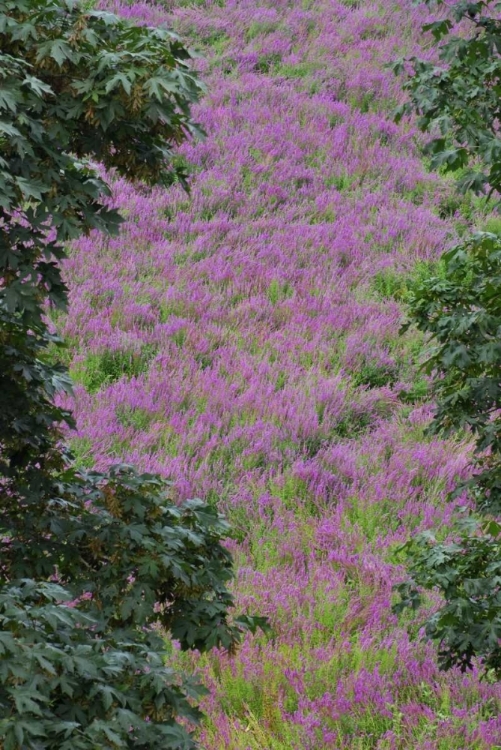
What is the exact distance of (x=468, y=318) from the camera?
3312mm

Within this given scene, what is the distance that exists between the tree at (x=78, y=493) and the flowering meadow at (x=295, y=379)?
6.19ft

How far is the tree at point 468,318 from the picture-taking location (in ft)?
11.1

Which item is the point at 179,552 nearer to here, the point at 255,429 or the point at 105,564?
the point at 105,564

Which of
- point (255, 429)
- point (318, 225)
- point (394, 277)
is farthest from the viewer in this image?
point (318, 225)

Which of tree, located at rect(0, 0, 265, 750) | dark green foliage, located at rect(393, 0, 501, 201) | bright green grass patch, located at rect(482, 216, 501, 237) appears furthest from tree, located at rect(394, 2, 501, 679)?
bright green grass patch, located at rect(482, 216, 501, 237)

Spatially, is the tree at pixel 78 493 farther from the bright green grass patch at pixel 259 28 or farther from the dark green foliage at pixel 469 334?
the bright green grass patch at pixel 259 28

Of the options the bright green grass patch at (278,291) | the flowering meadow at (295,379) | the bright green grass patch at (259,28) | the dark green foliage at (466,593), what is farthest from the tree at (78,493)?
the bright green grass patch at (259,28)

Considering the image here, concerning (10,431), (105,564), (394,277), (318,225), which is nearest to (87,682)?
(105,564)

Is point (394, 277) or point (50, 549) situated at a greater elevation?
point (50, 549)

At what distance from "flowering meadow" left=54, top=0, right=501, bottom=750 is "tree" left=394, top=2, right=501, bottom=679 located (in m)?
1.07

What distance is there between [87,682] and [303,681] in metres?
2.78

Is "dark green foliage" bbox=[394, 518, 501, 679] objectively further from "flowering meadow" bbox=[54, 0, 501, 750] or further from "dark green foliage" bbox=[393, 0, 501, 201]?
"dark green foliage" bbox=[393, 0, 501, 201]

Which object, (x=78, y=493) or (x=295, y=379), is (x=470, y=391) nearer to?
(x=78, y=493)

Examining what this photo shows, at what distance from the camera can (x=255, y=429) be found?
7.59m
